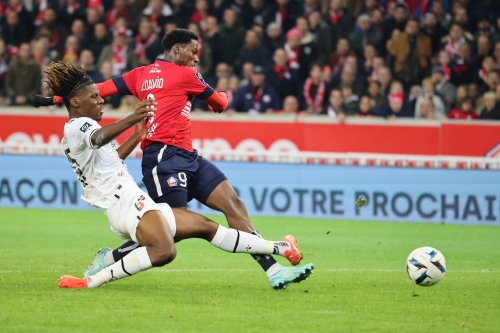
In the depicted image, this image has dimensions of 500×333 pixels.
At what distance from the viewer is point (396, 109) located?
52.3 ft

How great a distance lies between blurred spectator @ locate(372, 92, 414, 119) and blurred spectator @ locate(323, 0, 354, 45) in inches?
76.7

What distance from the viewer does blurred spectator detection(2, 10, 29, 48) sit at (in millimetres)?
18734

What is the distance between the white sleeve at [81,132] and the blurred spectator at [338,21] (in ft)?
35.9

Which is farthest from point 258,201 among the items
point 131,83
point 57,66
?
point 57,66

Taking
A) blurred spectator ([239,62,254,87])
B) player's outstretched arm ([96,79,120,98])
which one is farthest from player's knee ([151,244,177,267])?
blurred spectator ([239,62,254,87])

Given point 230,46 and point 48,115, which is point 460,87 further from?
point 48,115

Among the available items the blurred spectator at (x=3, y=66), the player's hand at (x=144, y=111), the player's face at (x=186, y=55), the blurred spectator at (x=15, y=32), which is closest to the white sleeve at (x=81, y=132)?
the player's hand at (x=144, y=111)

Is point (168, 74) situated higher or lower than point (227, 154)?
higher

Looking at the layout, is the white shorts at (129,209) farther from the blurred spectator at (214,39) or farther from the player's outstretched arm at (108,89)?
the blurred spectator at (214,39)

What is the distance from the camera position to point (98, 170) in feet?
23.2

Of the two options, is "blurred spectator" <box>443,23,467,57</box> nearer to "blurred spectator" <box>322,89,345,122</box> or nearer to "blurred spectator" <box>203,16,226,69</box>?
"blurred spectator" <box>322,89,345,122</box>

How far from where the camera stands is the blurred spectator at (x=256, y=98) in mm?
16469

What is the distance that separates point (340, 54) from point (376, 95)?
130 centimetres

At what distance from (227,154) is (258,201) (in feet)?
3.08
